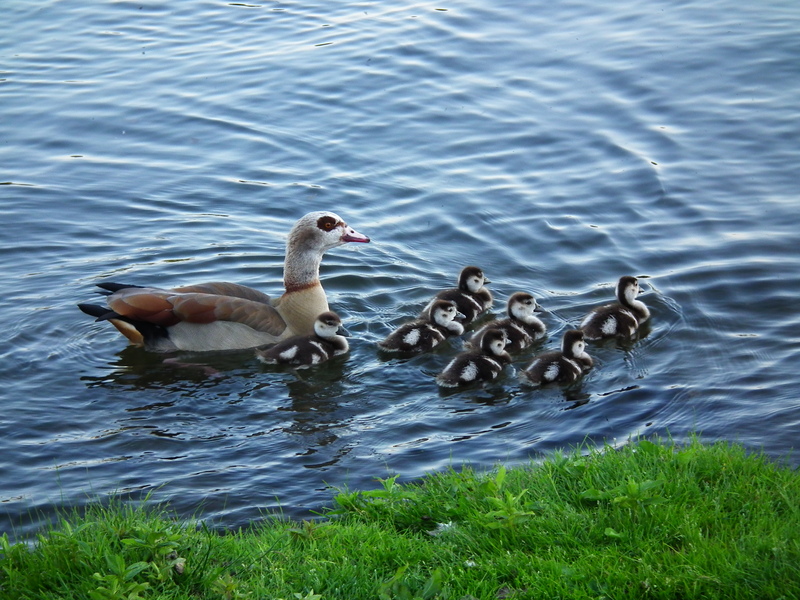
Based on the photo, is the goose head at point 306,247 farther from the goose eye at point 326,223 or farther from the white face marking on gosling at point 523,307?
the white face marking on gosling at point 523,307

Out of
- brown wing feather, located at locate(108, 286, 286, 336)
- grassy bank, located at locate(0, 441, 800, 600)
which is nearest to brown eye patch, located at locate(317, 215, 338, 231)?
brown wing feather, located at locate(108, 286, 286, 336)

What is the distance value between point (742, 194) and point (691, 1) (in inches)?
304

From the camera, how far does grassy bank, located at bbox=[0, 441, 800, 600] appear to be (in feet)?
15.4

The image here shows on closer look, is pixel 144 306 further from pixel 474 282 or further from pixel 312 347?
pixel 474 282

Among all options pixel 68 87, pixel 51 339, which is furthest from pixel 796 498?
pixel 68 87

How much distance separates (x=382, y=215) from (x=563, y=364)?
13.6 ft

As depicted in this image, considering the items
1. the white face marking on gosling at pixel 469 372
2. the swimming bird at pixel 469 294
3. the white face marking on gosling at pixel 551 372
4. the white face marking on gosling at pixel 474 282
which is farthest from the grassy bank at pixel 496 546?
the white face marking on gosling at pixel 474 282

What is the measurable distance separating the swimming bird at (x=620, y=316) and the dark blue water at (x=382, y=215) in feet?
0.59

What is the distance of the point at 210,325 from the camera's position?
8.98 m

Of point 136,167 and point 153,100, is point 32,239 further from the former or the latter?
point 153,100

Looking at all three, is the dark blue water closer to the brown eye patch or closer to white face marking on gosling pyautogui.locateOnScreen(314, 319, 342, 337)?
white face marking on gosling pyautogui.locateOnScreen(314, 319, 342, 337)

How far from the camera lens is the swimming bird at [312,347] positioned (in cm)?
870

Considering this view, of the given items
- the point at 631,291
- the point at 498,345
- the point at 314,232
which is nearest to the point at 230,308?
the point at 314,232

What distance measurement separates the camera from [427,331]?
8.83m
